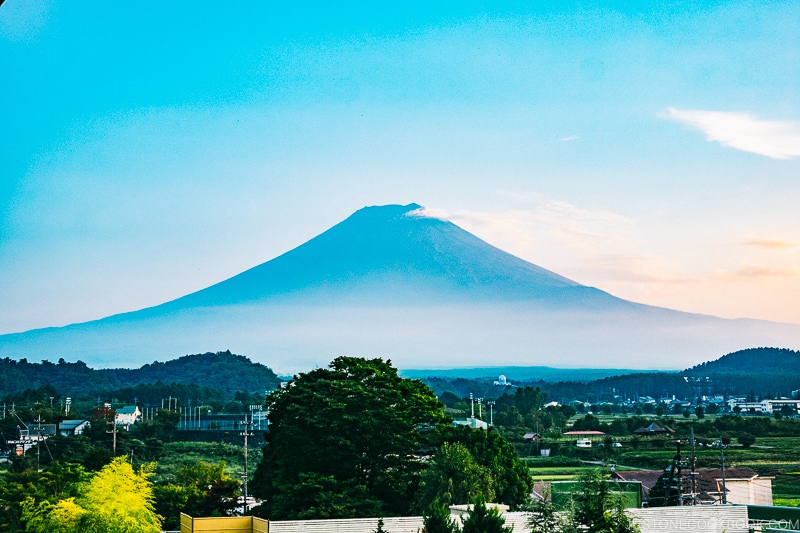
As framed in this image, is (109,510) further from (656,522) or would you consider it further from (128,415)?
(128,415)

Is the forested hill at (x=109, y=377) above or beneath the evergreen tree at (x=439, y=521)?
above

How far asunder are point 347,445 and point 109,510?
750 centimetres

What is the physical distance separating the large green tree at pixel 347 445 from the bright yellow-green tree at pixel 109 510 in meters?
4.23

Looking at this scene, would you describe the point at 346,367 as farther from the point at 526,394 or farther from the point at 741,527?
the point at 526,394

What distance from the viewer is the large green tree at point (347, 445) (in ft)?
107

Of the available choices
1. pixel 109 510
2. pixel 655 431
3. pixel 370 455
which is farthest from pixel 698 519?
pixel 655 431

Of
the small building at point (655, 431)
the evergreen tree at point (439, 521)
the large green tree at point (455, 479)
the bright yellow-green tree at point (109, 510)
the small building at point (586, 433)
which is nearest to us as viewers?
the evergreen tree at point (439, 521)

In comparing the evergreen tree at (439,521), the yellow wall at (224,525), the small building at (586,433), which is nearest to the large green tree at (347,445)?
the yellow wall at (224,525)

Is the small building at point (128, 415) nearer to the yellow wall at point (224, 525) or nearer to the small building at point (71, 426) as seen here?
the small building at point (71, 426)

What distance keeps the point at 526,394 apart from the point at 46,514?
266 feet

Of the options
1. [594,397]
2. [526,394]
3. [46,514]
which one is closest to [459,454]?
[46,514]

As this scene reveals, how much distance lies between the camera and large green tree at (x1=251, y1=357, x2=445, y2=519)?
32.7 m

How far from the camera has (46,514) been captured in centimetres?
3219

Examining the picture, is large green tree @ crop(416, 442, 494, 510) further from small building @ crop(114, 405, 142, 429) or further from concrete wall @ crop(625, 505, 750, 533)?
small building @ crop(114, 405, 142, 429)
